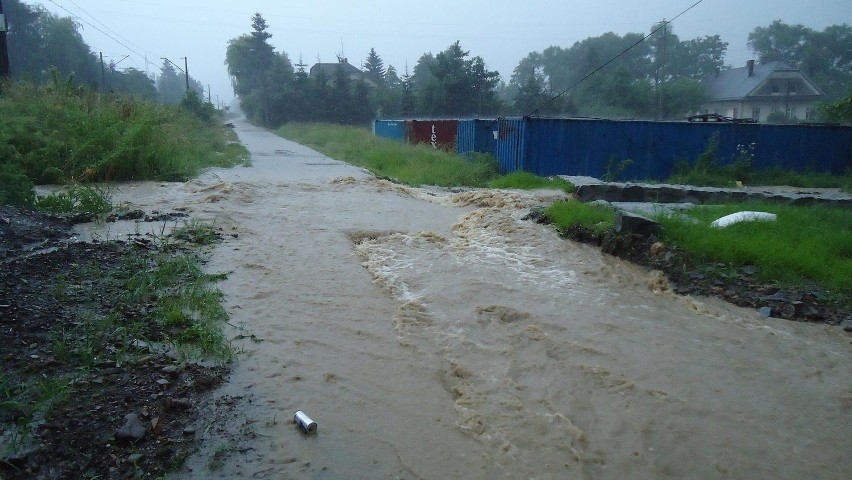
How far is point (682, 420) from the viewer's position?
4.28 metres

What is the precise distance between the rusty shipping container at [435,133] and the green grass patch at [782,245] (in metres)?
13.9

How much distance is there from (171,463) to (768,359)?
483cm

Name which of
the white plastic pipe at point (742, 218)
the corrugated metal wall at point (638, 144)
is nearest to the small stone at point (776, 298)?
the white plastic pipe at point (742, 218)

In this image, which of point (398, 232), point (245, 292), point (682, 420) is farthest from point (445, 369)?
point (398, 232)

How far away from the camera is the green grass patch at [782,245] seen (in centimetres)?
698

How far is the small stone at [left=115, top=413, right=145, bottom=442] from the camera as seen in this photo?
347cm

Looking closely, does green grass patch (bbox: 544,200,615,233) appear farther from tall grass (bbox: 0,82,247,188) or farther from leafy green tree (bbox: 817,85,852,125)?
leafy green tree (bbox: 817,85,852,125)

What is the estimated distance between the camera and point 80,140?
14.3m

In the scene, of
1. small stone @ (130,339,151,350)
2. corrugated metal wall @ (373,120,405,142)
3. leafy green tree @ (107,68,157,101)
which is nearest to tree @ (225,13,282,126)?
leafy green tree @ (107,68,157,101)

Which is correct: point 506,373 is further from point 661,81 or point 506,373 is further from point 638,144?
point 661,81

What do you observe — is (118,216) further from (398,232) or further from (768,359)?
(768,359)

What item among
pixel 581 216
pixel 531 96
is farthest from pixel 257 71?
pixel 581 216

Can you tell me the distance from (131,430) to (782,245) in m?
7.26

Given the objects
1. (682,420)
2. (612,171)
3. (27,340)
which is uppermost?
(612,171)
